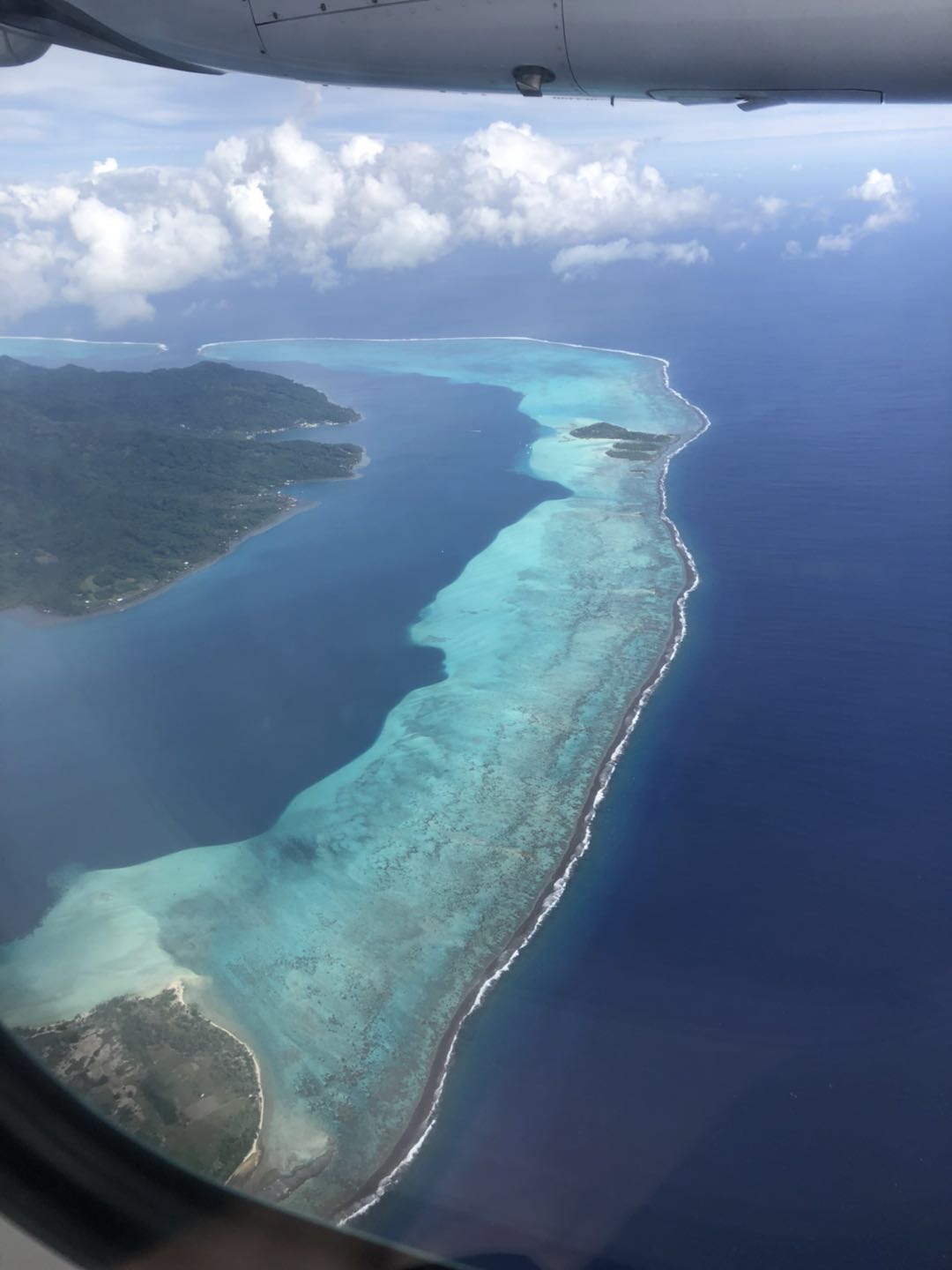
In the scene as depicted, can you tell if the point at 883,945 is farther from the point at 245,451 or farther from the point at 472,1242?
the point at 245,451

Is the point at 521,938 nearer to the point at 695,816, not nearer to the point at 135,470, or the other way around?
the point at 695,816

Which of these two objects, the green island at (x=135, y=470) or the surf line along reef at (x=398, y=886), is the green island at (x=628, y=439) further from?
the green island at (x=135, y=470)

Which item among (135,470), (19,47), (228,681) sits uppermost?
(19,47)

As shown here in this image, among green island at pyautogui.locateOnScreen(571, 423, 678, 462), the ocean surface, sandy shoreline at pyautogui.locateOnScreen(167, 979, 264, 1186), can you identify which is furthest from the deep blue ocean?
green island at pyautogui.locateOnScreen(571, 423, 678, 462)

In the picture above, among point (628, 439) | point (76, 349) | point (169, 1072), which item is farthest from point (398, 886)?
point (76, 349)

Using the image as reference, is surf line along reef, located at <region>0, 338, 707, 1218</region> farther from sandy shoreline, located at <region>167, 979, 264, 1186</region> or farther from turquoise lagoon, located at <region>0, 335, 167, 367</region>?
turquoise lagoon, located at <region>0, 335, 167, 367</region>

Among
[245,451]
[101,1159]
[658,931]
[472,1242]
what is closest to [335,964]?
[658,931]
